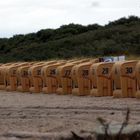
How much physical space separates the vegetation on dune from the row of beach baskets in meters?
17.6

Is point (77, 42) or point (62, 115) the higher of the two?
point (77, 42)

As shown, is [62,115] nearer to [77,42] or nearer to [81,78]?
[81,78]

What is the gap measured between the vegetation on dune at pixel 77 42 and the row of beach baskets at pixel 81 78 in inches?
691

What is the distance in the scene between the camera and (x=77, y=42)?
63188 mm

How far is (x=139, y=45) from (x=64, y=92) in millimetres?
25467

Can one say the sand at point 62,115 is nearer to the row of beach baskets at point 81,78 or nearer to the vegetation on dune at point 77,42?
the row of beach baskets at point 81,78

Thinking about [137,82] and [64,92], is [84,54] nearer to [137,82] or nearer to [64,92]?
[64,92]

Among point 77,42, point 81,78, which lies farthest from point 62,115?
point 77,42

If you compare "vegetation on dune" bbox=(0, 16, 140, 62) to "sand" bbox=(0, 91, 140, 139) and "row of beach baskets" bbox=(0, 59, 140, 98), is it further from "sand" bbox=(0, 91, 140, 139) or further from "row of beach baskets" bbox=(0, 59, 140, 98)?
"sand" bbox=(0, 91, 140, 139)

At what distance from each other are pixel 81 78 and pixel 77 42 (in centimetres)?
3975

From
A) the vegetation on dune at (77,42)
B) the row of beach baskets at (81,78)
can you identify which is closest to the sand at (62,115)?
the row of beach baskets at (81,78)

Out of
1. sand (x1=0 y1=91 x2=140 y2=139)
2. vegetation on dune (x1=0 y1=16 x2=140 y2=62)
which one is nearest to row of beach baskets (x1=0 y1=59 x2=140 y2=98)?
sand (x1=0 y1=91 x2=140 y2=139)

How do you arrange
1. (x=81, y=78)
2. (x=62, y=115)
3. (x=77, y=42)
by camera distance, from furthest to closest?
1. (x=77, y=42)
2. (x=81, y=78)
3. (x=62, y=115)

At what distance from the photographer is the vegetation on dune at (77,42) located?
171 ft
